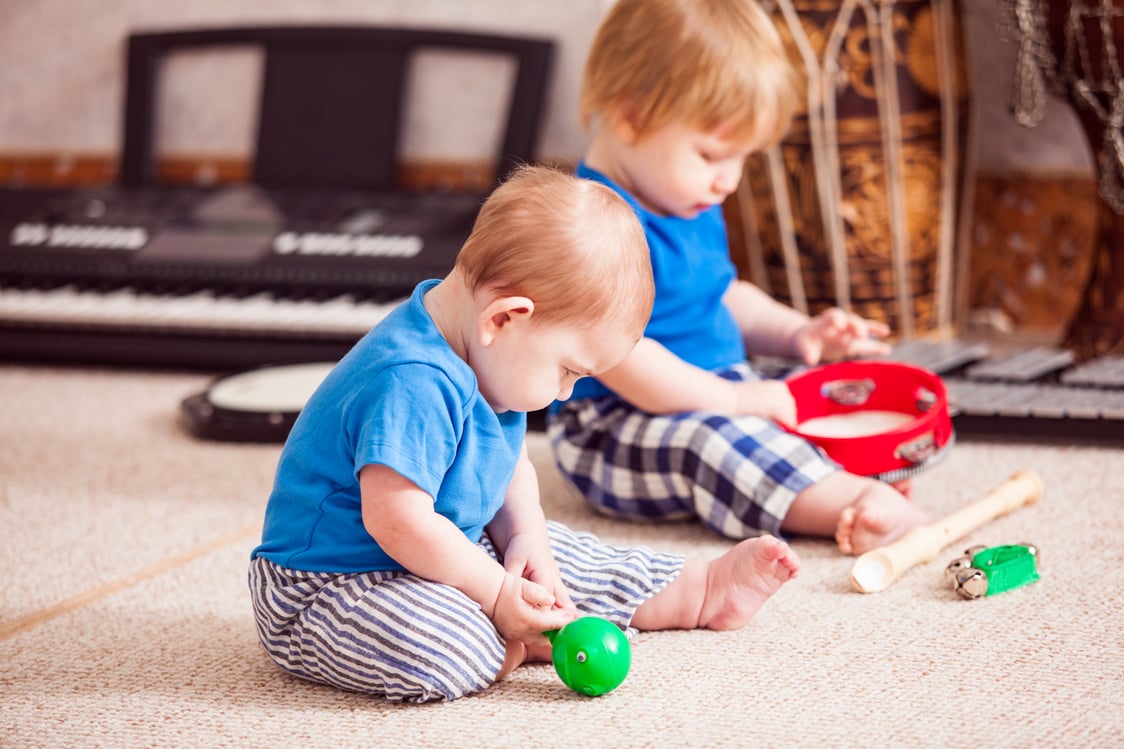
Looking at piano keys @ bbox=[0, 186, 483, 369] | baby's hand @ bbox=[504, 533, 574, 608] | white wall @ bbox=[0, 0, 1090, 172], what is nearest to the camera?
baby's hand @ bbox=[504, 533, 574, 608]

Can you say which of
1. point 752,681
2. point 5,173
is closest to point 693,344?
point 752,681

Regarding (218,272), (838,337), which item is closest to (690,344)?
(838,337)

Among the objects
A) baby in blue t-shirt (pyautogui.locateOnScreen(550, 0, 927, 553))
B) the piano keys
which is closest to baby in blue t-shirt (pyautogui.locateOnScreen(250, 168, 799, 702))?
baby in blue t-shirt (pyautogui.locateOnScreen(550, 0, 927, 553))

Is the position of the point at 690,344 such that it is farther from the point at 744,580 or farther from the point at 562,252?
the point at 562,252

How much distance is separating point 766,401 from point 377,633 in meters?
0.59

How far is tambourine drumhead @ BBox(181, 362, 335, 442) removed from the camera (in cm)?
175

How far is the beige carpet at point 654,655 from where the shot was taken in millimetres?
945

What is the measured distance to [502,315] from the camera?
37.7 inches

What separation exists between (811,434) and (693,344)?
17 centimetres

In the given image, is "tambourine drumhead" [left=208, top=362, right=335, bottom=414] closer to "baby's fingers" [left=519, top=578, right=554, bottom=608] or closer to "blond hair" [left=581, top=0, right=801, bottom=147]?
"blond hair" [left=581, top=0, right=801, bottom=147]

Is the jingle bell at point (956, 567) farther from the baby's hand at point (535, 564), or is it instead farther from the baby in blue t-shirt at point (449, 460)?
the baby's hand at point (535, 564)

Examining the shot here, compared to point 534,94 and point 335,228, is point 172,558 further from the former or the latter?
point 534,94

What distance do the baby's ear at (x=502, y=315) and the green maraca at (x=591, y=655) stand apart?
23cm

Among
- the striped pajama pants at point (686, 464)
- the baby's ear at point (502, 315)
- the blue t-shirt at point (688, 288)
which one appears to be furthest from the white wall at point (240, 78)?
the baby's ear at point (502, 315)
